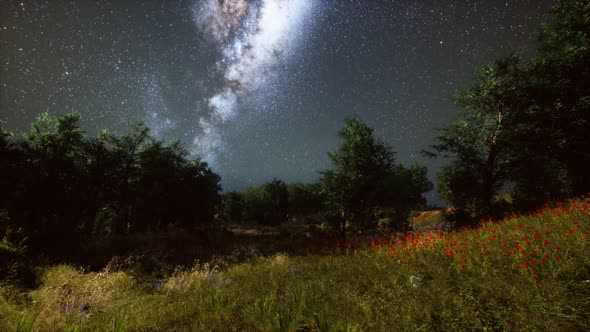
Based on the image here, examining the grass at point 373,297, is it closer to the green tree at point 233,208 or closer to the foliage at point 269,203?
the foliage at point 269,203

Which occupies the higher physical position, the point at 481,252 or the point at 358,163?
the point at 358,163

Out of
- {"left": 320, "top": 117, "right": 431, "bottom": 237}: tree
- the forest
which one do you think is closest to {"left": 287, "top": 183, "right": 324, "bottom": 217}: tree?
the forest

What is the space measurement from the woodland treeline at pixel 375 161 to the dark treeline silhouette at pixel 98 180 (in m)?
0.10

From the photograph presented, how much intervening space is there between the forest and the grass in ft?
0.15

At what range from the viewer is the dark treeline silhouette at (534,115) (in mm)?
11352

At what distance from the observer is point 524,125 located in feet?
40.0

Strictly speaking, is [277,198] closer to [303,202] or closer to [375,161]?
[303,202]

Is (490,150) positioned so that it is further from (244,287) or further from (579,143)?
(244,287)

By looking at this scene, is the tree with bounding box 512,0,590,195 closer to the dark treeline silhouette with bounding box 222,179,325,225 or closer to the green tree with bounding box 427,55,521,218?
the green tree with bounding box 427,55,521,218

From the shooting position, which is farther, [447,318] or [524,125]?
[524,125]

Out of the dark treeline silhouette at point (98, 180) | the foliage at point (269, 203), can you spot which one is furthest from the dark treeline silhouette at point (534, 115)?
the foliage at point (269, 203)

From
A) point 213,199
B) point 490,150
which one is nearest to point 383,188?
point 490,150

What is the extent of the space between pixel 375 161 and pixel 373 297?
10.3m

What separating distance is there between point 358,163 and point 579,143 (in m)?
10.2
